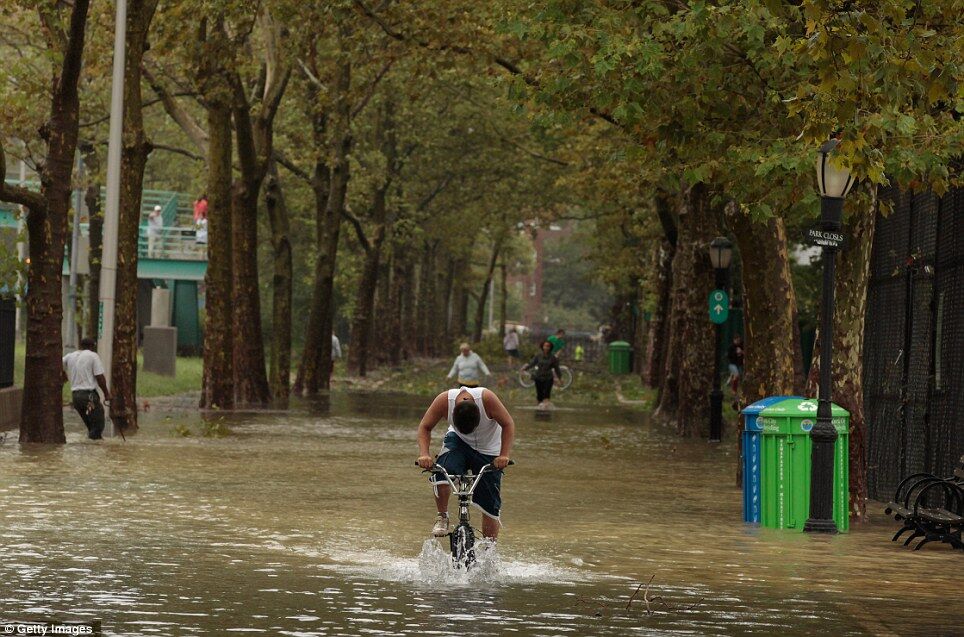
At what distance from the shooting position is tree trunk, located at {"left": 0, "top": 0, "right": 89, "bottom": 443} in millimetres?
25000

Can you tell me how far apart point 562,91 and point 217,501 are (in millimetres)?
5923

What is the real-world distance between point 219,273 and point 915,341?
19.7 m

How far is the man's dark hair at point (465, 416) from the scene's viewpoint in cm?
1203

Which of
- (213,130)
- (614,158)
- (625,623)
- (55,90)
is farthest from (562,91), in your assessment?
(213,130)

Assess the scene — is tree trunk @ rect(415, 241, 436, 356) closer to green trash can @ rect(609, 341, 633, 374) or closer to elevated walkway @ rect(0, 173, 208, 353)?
green trash can @ rect(609, 341, 633, 374)

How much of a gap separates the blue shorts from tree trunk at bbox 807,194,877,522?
21.4 ft

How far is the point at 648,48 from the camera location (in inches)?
717

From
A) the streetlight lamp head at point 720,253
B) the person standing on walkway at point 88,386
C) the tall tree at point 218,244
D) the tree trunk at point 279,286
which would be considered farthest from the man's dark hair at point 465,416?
the tree trunk at point 279,286

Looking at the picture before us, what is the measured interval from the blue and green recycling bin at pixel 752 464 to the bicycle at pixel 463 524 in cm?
554

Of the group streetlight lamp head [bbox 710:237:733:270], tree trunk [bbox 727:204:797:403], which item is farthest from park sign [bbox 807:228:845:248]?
streetlight lamp head [bbox 710:237:733:270]

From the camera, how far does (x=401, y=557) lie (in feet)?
44.0

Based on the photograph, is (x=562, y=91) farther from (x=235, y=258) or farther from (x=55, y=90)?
(x=235, y=258)

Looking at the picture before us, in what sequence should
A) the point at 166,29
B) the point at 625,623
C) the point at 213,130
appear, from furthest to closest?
the point at 213,130 < the point at 166,29 < the point at 625,623

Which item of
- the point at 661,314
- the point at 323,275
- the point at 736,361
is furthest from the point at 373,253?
the point at 736,361
